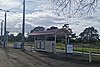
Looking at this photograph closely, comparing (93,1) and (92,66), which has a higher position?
(93,1)

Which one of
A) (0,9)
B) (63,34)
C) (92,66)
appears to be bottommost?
(92,66)

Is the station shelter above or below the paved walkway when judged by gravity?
above

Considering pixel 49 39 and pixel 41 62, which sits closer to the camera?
pixel 41 62

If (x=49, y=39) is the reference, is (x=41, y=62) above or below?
below

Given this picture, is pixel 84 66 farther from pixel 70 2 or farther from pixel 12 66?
pixel 70 2

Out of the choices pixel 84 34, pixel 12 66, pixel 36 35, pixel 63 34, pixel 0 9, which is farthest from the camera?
pixel 84 34

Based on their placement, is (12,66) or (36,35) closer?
(12,66)

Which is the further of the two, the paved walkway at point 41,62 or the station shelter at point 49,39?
the station shelter at point 49,39

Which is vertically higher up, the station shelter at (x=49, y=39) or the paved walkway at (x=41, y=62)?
the station shelter at (x=49, y=39)

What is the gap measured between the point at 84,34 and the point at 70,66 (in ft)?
387

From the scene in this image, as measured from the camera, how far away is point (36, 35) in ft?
154

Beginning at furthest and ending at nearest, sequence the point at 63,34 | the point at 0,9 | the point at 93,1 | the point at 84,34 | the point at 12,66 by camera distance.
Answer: the point at 84,34 → the point at 0,9 → the point at 63,34 → the point at 12,66 → the point at 93,1

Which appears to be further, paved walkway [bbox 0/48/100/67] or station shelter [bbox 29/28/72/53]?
station shelter [bbox 29/28/72/53]

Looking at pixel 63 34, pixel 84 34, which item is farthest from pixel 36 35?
pixel 84 34
